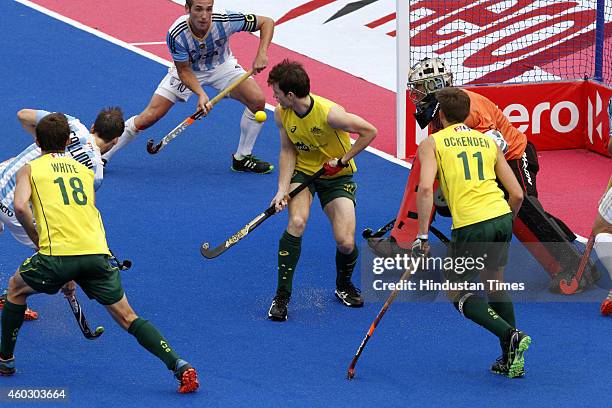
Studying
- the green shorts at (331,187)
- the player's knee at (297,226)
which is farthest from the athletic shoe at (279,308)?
the green shorts at (331,187)

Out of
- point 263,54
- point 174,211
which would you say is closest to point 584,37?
point 263,54

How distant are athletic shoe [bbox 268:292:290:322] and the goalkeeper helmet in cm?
173

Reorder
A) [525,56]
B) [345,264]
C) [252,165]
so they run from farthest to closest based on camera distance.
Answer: [525,56]
[252,165]
[345,264]

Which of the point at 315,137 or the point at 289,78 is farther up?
the point at 289,78

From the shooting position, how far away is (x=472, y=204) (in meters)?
Result: 7.05

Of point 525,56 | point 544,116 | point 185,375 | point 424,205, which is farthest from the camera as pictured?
point 525,56

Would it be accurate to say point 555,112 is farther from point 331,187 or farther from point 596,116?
point 331,187

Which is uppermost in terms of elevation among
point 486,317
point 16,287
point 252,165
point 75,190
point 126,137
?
point 75,190

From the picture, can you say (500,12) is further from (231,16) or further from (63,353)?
(63,353)

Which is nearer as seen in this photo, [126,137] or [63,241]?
[63,241]

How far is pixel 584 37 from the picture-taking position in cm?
1193

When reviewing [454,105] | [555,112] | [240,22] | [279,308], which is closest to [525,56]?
[555,112]

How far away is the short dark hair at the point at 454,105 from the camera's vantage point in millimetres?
7129

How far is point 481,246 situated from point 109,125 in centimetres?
244
